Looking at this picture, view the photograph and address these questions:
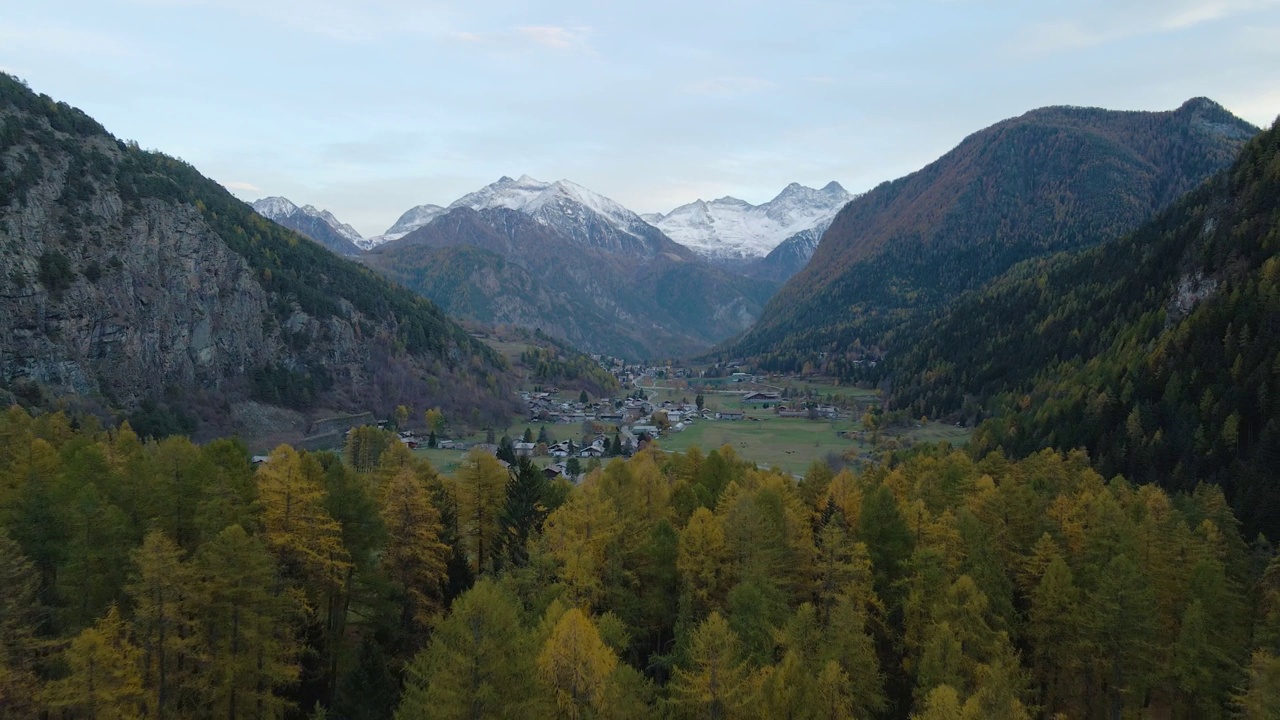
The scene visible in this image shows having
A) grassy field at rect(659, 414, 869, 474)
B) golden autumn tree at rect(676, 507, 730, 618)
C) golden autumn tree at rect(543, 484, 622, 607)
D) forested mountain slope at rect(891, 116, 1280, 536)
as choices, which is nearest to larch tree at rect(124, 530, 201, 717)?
golden autumn tree at rect(543, 484, 622, 607)

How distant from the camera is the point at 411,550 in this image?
144 feet

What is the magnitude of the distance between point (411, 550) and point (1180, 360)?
89986mm

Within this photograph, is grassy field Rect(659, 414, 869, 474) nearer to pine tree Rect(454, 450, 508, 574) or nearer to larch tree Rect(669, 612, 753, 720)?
pine tree Rect(454, 450, 508, 574)

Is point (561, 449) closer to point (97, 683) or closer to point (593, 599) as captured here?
point (593, 599)

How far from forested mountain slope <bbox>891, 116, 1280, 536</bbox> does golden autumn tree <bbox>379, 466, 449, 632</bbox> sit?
226ft

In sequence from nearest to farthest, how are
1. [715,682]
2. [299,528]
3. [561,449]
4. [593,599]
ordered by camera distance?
[715,682]
[299,528]
[593,599]
[561,449]

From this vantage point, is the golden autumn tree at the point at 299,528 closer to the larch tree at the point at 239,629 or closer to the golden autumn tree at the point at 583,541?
the larch tree at the point at 239,629

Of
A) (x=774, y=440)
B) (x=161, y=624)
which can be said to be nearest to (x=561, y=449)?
(x=774, y=440)

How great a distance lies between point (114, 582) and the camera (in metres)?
35.9

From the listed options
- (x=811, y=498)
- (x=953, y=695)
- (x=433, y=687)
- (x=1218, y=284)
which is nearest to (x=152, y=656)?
(x=433, y=687)

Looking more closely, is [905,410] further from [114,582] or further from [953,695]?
[114,582]

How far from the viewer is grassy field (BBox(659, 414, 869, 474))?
134 metres

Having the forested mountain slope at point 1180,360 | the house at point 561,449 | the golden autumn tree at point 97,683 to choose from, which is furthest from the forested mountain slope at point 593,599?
the house at point 561,449

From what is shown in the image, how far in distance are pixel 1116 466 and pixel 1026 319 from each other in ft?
318
